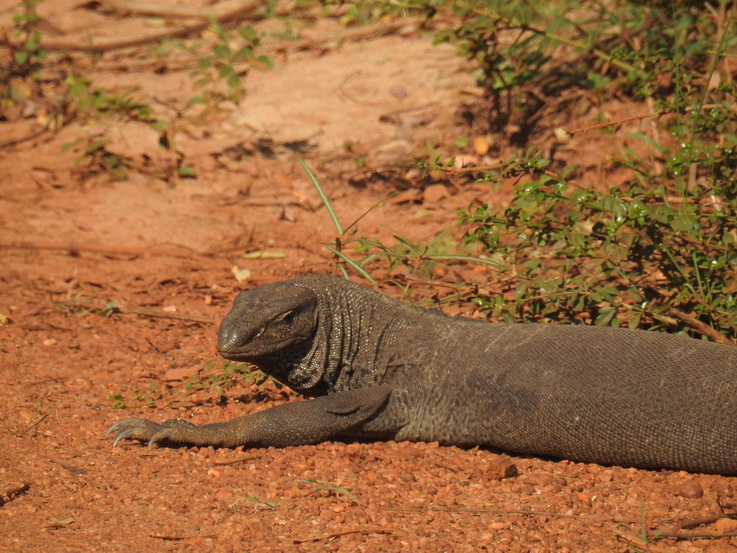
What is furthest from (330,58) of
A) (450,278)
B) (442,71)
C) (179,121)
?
(450,278)

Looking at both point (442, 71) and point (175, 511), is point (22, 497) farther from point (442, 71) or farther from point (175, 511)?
point (442, 71)

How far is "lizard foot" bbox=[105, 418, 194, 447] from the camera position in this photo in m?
4.03

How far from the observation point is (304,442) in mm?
4191

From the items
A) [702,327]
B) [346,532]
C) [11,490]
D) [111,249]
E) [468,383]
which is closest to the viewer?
[346,532]

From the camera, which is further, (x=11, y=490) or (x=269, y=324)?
(x=269, y=324)

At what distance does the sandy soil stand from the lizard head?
0.49 meters

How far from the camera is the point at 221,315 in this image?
5773mm

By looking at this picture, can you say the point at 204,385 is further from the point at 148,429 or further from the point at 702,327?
the point at 702,327

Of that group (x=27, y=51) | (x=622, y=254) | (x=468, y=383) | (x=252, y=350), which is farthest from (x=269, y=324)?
(x=27, y=51)

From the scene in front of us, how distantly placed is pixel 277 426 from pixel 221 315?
1787 mm

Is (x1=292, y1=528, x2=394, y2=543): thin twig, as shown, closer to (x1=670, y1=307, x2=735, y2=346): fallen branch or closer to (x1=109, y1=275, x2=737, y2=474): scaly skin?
(x1=109, y1=275, x2=737, y2=474): scaly skin

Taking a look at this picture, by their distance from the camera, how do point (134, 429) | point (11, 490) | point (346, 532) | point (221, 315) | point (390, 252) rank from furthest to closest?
point (221, 315), point (390, 252), point (134, 429), point (11, 490), point (346, 532)

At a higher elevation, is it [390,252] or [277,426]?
[390,252]

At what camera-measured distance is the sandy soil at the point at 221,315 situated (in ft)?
11.1
